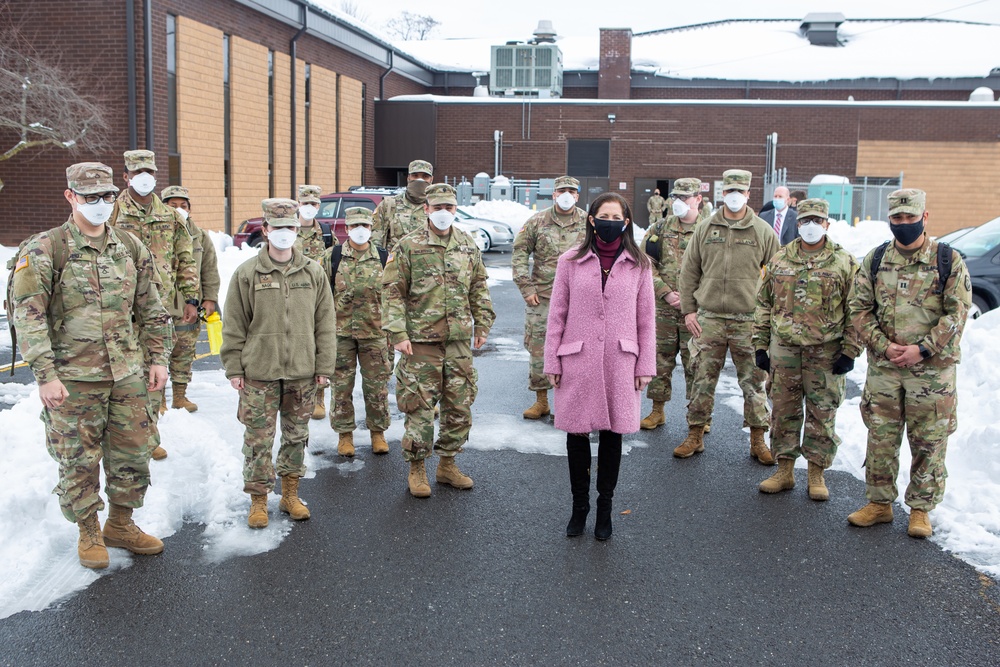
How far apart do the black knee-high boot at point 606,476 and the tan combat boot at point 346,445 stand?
243cm

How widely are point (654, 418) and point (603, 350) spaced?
10.3 ft

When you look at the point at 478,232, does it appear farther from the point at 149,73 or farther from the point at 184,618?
the point at 184,618

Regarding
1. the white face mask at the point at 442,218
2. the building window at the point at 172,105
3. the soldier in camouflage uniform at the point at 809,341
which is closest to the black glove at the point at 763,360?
the soldier in camouflage uniform at the point at 809,341

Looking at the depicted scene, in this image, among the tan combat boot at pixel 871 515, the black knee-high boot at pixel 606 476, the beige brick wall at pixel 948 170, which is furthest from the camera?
the beige brick wall at pixel 948 170

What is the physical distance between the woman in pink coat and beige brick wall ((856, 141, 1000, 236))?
37.0m

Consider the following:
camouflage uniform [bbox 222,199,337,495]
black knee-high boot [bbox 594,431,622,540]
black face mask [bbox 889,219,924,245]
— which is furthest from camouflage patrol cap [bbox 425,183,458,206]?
black face mask [bbox 889,219,924,245]

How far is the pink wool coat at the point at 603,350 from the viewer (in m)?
5.27

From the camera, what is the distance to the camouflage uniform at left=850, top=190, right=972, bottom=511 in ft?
17.9

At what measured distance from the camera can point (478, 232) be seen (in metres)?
26.5

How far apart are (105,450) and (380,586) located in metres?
1.70

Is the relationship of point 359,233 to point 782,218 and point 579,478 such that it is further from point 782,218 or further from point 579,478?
point 782,218

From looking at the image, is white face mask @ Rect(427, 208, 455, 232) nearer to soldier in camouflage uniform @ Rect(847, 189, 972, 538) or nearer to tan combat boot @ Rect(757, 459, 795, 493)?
soldier in camouflage uniform @ Rect(847, 189, 972, 538)

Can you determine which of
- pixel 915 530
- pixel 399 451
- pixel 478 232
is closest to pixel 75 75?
pixel 478 232

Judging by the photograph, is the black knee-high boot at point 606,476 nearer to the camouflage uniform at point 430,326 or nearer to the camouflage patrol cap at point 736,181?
the camouflage uniform at point 430,326
